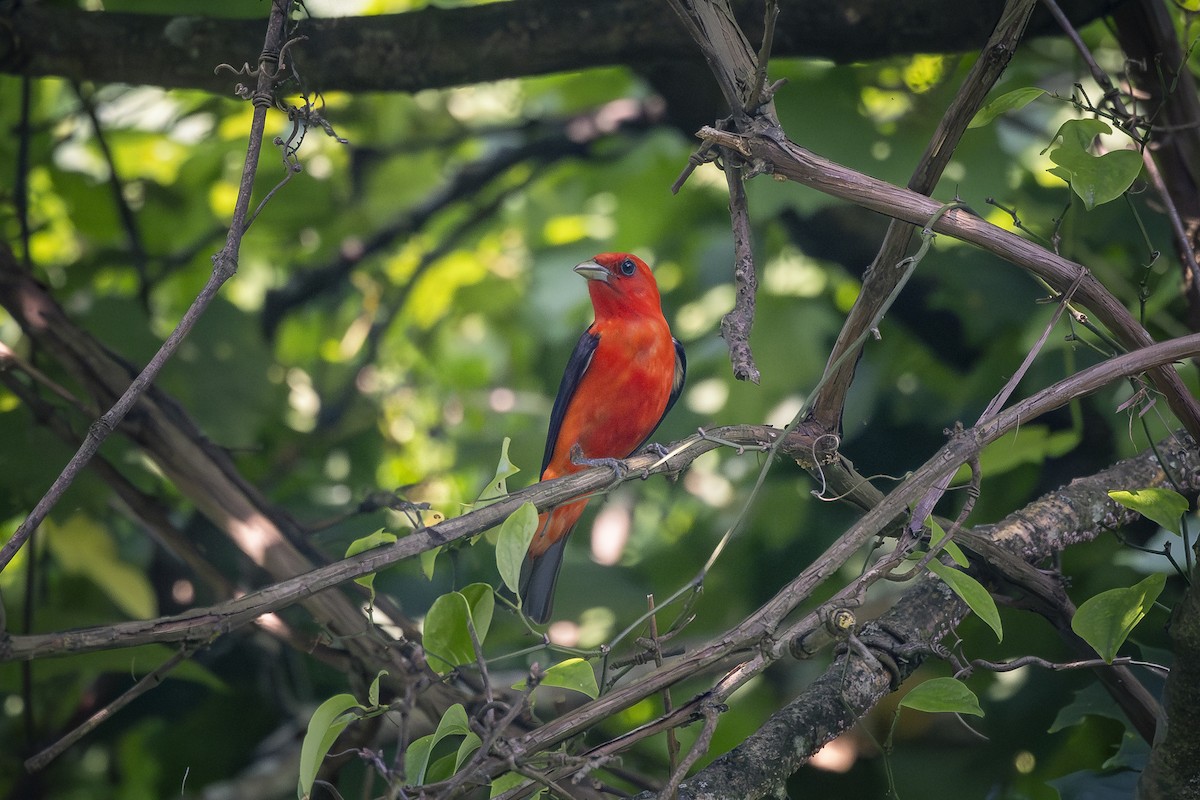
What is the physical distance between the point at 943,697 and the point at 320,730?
1.01 m

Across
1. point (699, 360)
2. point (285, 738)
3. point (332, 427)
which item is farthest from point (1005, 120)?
point (285, 738)

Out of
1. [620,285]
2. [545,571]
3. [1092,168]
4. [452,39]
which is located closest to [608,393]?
[620,285]

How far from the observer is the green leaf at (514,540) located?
159 centimetres

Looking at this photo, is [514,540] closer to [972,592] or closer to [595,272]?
[972,592]

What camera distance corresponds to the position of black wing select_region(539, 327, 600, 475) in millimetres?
3348

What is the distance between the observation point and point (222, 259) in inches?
67.4

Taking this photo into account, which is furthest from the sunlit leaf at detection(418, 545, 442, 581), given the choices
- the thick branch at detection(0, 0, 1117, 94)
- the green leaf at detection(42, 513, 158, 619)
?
the green leaf at detection(42, 513, 158, 619)

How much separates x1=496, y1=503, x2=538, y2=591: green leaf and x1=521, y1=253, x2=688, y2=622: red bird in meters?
1.44

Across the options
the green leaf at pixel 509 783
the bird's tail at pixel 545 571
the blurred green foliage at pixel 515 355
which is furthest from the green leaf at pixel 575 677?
the bird's tail at pixel 545 571

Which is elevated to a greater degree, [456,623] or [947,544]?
[456,623]

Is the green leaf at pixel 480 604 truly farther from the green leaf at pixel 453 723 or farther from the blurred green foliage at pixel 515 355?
the blurred green foliage at pixel 515 355

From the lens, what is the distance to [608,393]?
3.24 m

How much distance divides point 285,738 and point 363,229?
8.51 feet

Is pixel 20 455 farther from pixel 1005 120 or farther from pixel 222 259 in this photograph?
pixel 1005 120
